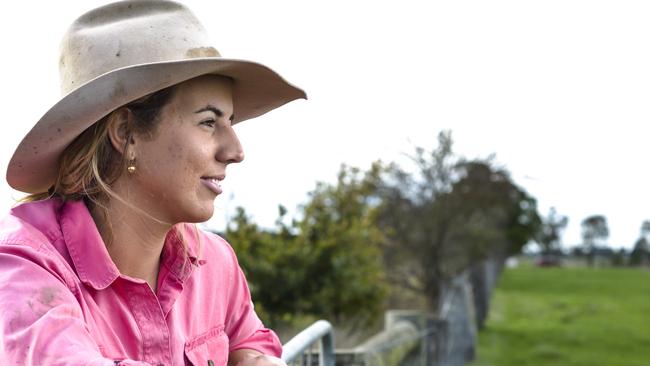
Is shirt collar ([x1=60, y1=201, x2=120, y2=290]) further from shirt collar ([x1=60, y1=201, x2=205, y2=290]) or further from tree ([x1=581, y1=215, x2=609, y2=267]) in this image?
tree ([x1=581, y1=215, x2=609, y2=267])

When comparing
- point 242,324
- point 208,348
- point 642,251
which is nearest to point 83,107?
point 208,348

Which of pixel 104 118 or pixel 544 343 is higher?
pixel 104 118

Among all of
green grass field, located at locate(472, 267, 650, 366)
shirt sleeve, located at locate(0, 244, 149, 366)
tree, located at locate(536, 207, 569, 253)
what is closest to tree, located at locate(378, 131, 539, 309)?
green grass field, located at locate(472, 267, 650, 366)

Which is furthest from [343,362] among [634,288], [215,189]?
[634,288]

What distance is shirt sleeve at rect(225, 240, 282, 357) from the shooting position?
2.41 metres

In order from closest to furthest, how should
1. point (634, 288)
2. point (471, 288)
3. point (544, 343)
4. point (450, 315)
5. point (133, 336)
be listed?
point (133, 336)
point (450, 315)
point (544, 343)
point (471, 288)
point (634, 288)

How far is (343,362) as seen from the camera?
509 cm

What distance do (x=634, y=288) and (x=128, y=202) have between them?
38364 millimetres

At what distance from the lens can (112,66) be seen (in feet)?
6.61

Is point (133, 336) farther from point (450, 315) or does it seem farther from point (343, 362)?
point (450, 315)

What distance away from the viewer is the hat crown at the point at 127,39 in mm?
2027

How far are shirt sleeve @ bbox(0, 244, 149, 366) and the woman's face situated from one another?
12.5 inches

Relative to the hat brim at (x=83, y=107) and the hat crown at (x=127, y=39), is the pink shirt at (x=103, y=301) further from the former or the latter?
the hat crown at (x=127, y=39)

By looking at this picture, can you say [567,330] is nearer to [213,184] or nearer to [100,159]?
[213,184]
